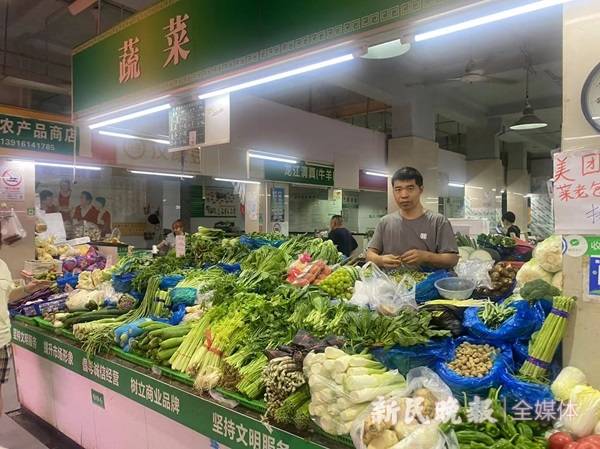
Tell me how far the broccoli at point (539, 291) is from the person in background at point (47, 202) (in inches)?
399

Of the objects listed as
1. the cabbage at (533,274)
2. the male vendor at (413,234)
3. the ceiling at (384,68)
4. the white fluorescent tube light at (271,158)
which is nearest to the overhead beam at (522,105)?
the ceiling at (384,68)

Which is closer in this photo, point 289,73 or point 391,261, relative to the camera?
point 289,73

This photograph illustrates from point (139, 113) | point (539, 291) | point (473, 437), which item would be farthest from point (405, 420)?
point (139, 113)

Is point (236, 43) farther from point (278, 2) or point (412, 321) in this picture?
point (412, 321)

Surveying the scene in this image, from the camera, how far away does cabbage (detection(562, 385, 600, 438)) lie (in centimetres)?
167

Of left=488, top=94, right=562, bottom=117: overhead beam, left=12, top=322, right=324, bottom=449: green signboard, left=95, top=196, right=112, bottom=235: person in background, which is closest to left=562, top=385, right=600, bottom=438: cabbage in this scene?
left=12, top=322, right=324, bottom=449: green signboard

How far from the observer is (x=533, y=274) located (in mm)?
2357

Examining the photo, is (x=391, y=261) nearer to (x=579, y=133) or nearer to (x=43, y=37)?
(x=579, y=133)

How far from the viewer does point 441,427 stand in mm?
1717

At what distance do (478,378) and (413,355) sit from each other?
12.4 inches

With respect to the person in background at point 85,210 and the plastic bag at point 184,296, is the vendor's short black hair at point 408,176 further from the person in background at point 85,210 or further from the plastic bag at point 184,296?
the person in background at point 85,210

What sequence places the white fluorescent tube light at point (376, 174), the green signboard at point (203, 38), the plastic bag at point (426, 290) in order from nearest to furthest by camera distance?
the green signboard at point (203, 38)
the plastic bag at point (426, 290)
the white fluorescent tube light at point (376, 174)

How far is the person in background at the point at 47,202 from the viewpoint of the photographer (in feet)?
32.5

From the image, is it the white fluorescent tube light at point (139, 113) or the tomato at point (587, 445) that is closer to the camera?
the tomato at point (587, 445)
